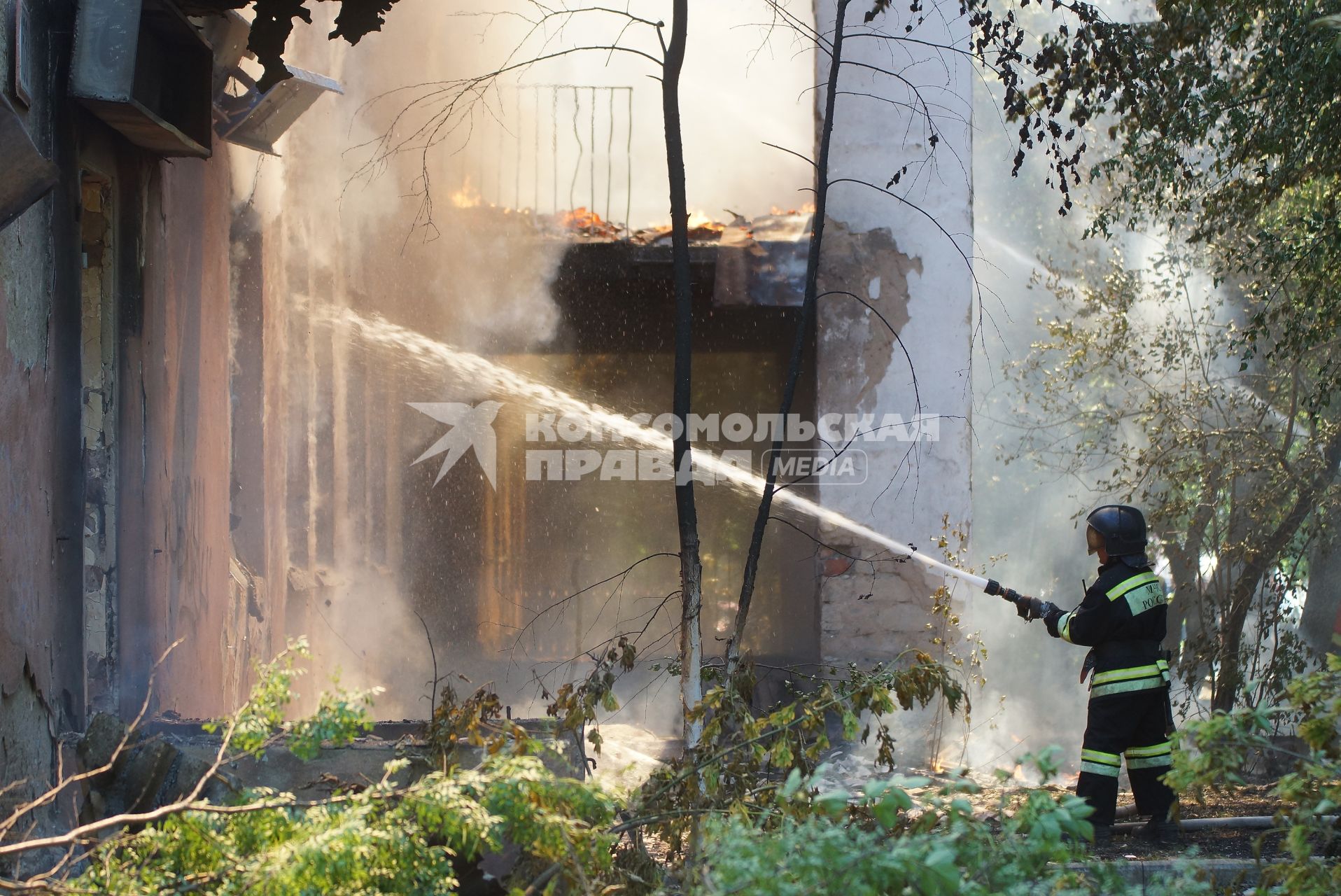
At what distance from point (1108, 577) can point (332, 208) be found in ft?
20.4

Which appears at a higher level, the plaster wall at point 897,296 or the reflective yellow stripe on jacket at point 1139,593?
the plaster wall at point 897,296

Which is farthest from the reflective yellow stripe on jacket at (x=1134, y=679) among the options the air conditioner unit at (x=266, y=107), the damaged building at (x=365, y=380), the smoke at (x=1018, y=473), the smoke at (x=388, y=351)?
the smoke at (x=1018, y=473)

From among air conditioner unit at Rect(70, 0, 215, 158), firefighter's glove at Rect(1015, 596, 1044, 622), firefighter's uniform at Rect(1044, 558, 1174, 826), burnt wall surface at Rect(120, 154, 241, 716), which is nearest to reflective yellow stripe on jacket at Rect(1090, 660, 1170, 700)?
firefighter's uniform at Rect(1044, 558, 1174, 826)

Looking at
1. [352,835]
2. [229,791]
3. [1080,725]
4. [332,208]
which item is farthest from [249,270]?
[1080,725]

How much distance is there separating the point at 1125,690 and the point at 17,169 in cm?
444

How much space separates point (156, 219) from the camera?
206 inches

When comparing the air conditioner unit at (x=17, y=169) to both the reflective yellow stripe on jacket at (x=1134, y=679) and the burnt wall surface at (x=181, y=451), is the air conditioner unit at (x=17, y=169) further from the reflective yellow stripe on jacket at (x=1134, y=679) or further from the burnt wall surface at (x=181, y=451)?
the reflective yellow stripe on jacket at (x=1134, y=679)

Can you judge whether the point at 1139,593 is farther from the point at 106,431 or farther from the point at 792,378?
the point at 106,431

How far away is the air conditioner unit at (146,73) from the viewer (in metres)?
4.06

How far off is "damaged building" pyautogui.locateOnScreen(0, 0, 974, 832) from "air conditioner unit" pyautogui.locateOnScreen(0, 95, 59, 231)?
1cm

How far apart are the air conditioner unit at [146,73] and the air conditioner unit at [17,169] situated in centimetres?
108

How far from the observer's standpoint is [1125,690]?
469cm

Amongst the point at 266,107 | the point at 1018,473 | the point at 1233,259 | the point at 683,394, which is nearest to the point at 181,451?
the point at 266,107

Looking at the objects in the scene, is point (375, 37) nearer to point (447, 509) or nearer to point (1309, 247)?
point (447, 509)
